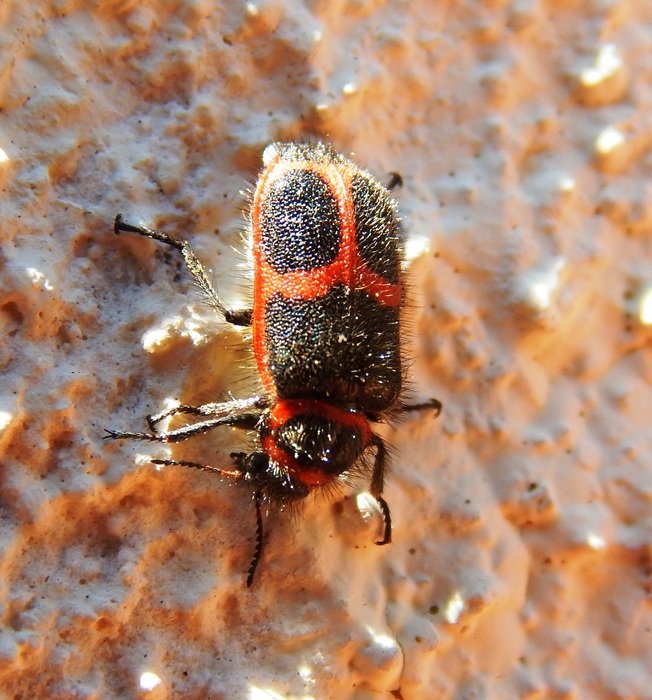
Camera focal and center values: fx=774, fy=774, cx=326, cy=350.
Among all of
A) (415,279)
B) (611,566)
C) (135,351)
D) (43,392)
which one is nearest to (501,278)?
(415,279)

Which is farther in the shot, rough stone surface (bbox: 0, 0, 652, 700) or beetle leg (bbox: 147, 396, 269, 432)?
beetle leg (bbox: 147, 396, 269, 432)

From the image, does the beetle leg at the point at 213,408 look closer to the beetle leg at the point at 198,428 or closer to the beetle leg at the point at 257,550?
the beetle leg at the point at 198,428

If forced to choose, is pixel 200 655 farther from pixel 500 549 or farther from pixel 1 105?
pixel 1 105

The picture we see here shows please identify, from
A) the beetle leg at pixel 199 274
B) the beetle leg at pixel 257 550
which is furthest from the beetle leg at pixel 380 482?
the beetle leg at pixel 199 274

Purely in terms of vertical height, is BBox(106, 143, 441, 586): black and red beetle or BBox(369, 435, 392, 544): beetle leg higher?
BBox(106, 143, 441, 586): black and red beetle

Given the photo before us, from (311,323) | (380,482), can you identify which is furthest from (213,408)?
(380,482)

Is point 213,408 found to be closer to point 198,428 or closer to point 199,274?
point 198,428

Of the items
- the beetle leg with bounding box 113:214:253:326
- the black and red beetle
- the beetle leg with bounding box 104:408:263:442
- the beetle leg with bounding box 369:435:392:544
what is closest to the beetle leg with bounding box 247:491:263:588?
the black and red beetle

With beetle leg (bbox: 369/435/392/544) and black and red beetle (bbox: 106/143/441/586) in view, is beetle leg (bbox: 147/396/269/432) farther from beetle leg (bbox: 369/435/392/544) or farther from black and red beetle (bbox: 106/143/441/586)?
beetle leg (bbox: 369/435/392/544)
